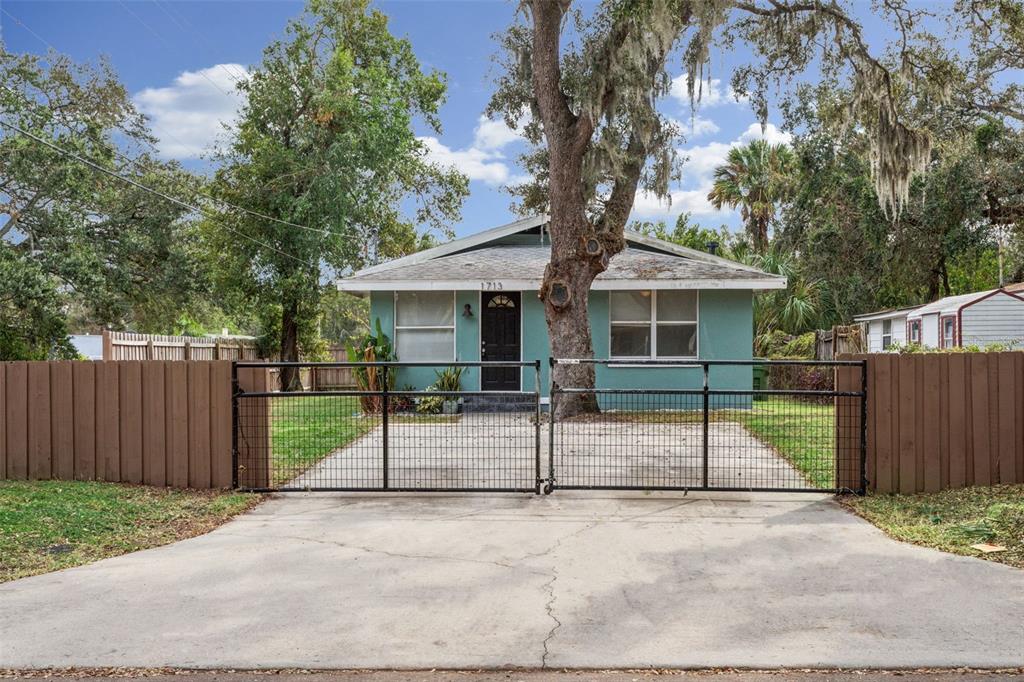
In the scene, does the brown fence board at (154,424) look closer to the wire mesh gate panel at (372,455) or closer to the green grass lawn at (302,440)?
the wire mesh gate panel at (372,455)

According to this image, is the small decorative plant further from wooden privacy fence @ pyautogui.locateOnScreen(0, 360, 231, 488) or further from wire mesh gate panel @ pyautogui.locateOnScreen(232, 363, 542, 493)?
wooden privacy fence @ pyautogui.locateOnScreen(0, 360, 231, 488)

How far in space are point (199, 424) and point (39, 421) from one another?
170 centimetres

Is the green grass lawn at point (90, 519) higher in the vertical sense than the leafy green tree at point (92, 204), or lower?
lower

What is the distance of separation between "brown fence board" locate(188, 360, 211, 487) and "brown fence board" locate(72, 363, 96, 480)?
1023mm

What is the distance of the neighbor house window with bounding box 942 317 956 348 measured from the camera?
16734mm

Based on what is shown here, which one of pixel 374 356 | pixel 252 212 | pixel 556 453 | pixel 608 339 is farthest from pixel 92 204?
pixel 556 453

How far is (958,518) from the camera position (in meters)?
6.02

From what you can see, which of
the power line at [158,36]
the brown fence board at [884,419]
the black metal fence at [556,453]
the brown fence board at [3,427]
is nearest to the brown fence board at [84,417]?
the brown fence board at [3,427]

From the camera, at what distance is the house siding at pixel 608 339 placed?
15750 millimetres

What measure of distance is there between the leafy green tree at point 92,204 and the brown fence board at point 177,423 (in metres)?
12.4

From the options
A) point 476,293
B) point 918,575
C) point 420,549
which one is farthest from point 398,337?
point 918,575

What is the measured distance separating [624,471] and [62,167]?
670 inches

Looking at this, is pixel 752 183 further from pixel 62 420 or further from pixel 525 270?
pixel 62 420

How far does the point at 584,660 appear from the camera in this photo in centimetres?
355
